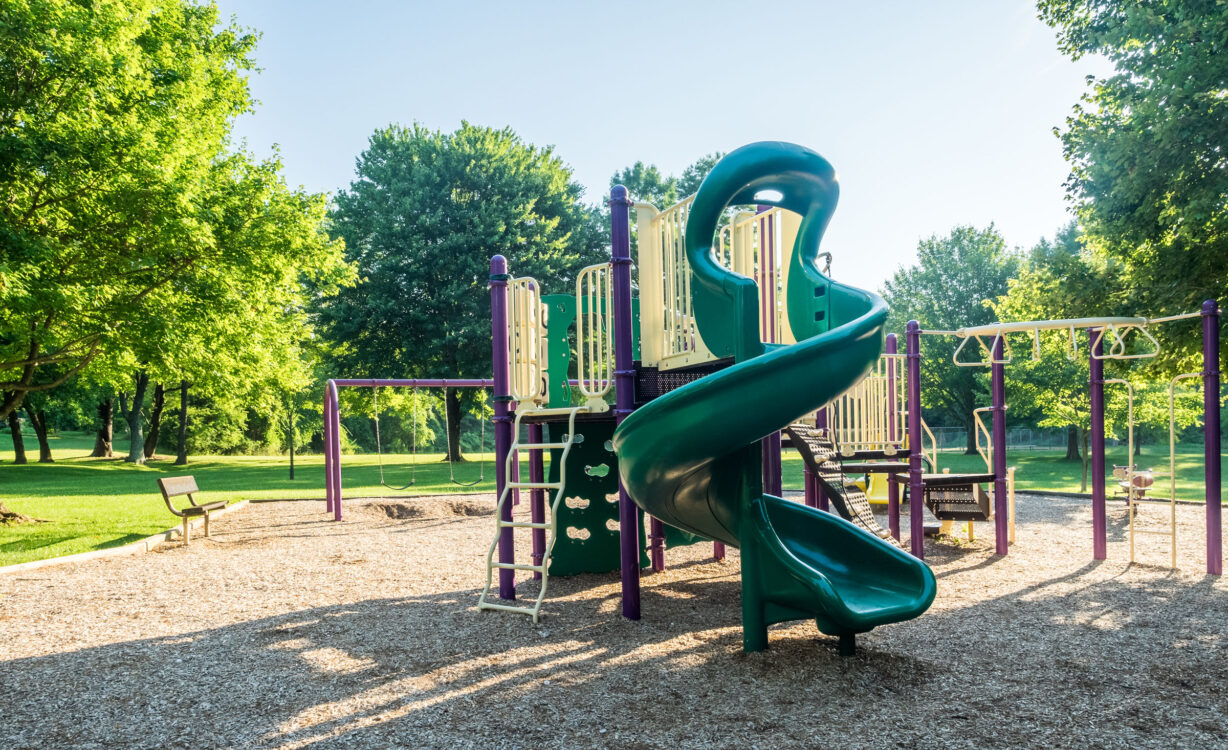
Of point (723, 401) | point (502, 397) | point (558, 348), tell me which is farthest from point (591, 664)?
point (558, 348)

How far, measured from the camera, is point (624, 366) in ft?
19.8

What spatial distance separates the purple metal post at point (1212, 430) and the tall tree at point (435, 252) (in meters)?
21.6

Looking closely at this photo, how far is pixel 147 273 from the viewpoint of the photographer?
1199 cm

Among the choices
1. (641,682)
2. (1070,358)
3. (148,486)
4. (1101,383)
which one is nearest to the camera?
(641,682)

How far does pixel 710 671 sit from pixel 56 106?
11.9 m

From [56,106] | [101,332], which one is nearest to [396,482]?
[101,332]

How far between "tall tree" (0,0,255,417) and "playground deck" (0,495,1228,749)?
15.5 feet

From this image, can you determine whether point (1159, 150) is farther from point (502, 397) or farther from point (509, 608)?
point (509, 608)

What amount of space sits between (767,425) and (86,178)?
35.8 feet

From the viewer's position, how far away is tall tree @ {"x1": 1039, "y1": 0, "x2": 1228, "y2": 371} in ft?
33.4

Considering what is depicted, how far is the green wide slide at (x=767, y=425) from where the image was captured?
430 centimetres

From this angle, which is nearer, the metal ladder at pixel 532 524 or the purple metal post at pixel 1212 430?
the metal ladder at pixel 532 524

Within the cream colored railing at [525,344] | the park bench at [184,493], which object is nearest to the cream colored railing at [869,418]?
the cream colored railing at [525,344]

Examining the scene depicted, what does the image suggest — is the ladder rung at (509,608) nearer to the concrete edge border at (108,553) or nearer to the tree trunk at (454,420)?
the concrete edge border at (108,553)
